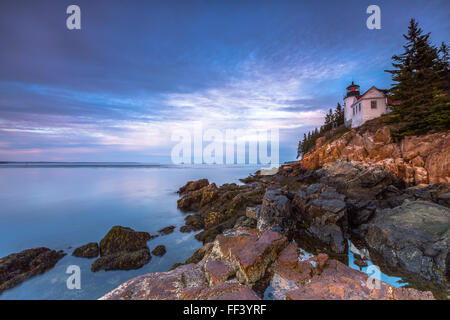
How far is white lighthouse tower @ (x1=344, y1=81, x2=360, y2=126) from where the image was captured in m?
33.1

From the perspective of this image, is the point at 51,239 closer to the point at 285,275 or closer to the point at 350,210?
the point at 285,275

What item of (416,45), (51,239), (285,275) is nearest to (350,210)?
(285,275)

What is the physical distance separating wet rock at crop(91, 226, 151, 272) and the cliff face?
22.7m

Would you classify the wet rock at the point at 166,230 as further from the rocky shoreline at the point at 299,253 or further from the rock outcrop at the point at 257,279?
the rock outcrop at the point at 257,279

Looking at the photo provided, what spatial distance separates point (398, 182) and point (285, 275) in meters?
19.4

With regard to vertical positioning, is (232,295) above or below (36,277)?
above

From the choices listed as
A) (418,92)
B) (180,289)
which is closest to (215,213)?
(180,289)

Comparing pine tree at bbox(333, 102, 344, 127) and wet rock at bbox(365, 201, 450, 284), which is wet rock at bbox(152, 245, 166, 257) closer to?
wet rock at bbox(365, 201, 450, 284)

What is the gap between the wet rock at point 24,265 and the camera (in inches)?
290

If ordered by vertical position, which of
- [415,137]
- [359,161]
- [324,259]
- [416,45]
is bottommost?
[324,259]

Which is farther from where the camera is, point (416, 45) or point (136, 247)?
point (416, 45)

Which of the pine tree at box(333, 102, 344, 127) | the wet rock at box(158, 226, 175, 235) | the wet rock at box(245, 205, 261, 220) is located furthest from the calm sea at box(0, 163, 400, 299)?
the pine tree at box(333, 102, 344, 127)
